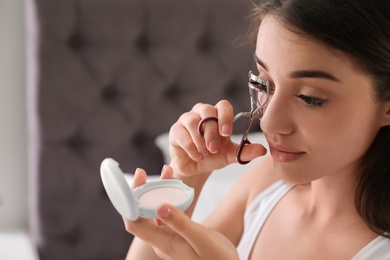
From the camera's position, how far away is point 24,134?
1647 millimetres

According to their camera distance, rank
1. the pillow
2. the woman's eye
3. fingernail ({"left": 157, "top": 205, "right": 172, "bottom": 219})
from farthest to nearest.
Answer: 1. the pillow
2. the woman's eye
3. fingernail ({"left": 157, "top": 205, "right": 172, "bottom": 219})

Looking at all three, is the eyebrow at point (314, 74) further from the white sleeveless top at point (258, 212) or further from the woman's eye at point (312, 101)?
the white sleeveless top at point (258, 212)

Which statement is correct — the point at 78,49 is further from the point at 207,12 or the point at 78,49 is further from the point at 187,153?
the point at 187,153

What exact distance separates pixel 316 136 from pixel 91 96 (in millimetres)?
877

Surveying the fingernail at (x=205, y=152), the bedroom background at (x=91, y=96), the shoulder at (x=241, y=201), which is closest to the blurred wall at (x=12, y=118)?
the bedroom background at (x=91, y=96)

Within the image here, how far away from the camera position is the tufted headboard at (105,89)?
5.08ft

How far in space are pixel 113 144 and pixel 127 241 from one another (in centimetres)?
30

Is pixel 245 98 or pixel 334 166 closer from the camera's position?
pixel 334 166

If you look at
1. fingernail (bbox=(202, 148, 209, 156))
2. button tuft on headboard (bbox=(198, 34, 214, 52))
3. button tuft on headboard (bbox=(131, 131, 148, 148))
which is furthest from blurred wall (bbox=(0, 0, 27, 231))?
fingernail (bbox=(202, 148, 209, 156))

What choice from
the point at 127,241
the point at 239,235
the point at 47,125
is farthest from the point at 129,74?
the point at 239,235

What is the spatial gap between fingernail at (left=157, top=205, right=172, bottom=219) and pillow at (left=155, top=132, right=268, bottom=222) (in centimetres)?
78

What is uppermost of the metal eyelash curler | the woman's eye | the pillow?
the pillow

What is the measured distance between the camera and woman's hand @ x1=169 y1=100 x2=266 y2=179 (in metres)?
0.96

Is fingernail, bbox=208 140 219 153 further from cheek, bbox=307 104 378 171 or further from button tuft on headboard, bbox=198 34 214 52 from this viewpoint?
button tuft on headboard, bbox=198 34 214 52
